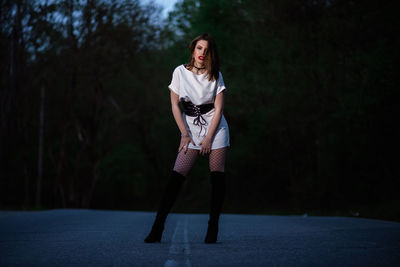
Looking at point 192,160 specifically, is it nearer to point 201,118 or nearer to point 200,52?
point 201,118

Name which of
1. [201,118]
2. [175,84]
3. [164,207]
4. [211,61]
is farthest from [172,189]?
[211,61]

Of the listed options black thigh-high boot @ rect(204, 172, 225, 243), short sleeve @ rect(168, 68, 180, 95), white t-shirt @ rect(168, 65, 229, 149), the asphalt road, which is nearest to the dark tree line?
the asphalt road

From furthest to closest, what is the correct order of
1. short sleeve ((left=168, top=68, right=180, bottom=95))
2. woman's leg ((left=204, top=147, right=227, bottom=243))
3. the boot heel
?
short sleeve ((left=168, top=68, right=180, bottom=95)), woman's leg ((left=204, top=147, right=227, bottom=243)), the boot heel

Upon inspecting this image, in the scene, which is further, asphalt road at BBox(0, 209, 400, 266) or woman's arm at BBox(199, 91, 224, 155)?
woman's arm at BBox(199, 91, 224, 155)

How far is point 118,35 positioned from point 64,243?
2450cm

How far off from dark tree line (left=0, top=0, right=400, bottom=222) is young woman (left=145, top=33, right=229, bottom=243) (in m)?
9.78

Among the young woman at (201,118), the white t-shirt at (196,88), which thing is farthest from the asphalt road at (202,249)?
the white t-shirt at (196,88)

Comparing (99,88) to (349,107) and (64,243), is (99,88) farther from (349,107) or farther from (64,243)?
(64,243)

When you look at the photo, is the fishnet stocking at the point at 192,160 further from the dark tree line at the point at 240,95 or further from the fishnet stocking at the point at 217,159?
the dark tree line at the point at 240,95

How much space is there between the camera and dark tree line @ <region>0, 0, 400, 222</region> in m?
19.3

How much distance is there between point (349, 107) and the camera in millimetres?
17875

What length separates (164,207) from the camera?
527 centimetres

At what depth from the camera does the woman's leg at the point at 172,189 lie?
5254mm

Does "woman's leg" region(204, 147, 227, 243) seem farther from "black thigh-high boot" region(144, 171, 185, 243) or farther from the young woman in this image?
"black thigh-high boot" region(144, 171, 185, 243)
